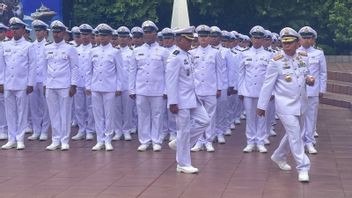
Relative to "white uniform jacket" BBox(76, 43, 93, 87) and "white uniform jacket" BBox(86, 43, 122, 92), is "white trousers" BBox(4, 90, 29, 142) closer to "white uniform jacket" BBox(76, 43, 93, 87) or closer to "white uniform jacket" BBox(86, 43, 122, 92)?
"white uniform jacket" BBox(86, 43, 122, 92)

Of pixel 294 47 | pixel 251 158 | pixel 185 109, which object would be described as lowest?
pixel 251 158

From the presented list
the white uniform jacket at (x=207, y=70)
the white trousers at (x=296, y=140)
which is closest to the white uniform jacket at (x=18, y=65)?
the white uniform jacket at (x=207, y=70)

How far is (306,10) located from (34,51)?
20987mm

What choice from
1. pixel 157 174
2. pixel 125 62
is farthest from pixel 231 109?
pixel 157 174

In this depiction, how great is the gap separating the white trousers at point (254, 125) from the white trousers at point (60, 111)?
3107 mm

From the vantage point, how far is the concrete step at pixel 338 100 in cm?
2438

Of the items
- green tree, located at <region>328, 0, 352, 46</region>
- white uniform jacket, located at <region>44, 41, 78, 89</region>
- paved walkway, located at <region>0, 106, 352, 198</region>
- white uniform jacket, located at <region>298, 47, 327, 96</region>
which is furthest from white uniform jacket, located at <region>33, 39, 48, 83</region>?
green tree, located at <region>328, 0, 352, 46</region>

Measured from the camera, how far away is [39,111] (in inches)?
698

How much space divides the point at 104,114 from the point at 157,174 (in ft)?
11.1

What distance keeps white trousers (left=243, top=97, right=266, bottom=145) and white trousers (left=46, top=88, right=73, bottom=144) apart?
3107 mm

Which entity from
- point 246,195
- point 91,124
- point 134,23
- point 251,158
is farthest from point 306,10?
point 246,195

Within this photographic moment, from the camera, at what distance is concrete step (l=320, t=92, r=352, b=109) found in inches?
960

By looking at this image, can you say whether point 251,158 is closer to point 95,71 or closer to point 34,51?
point 95,71

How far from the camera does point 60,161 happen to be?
14055 mm
